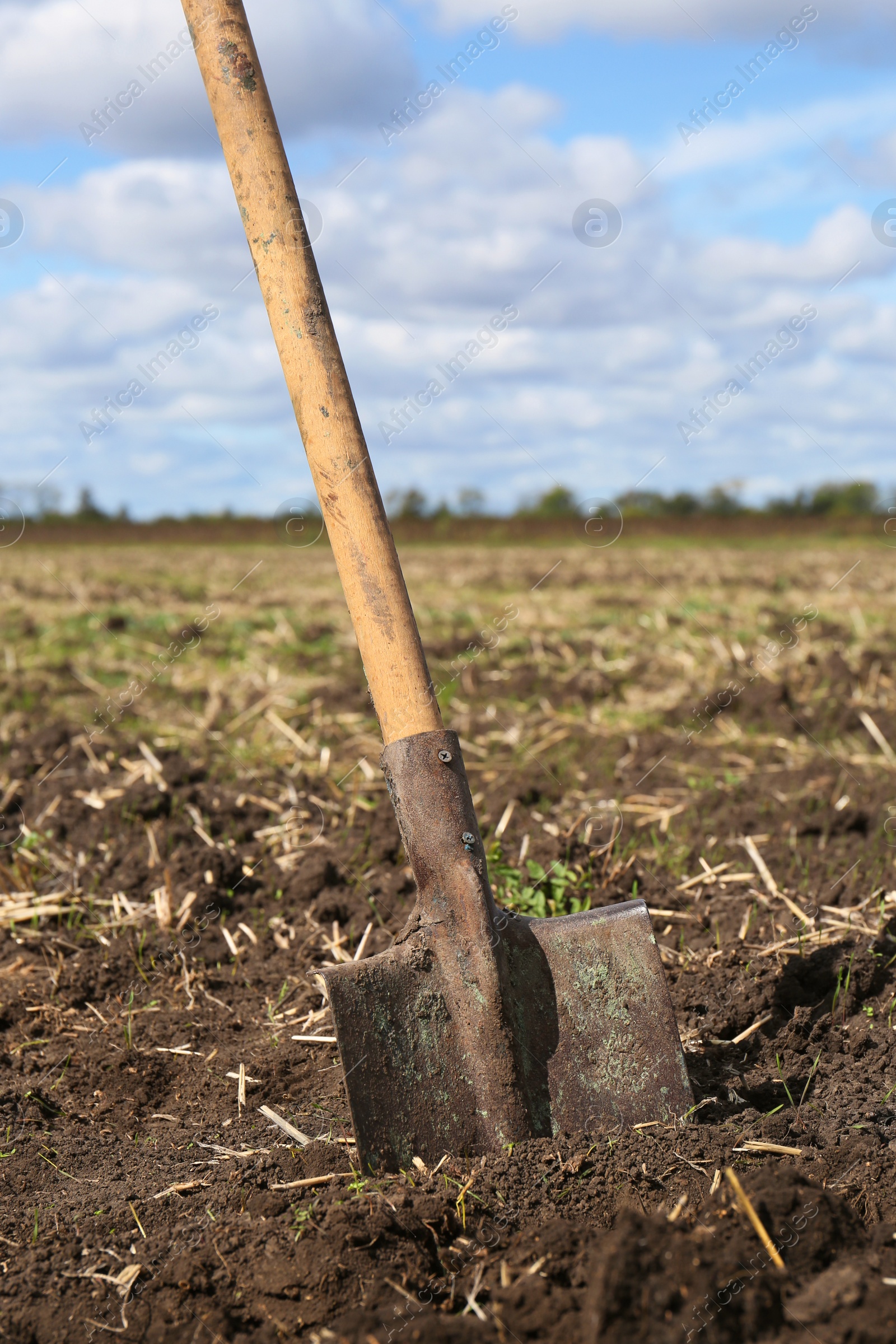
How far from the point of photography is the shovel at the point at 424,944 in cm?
245

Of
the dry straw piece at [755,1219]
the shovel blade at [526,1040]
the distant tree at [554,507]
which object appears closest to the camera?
the dry straw piece at [755,1219]

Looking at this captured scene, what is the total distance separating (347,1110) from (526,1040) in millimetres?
563

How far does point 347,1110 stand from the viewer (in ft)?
8.85

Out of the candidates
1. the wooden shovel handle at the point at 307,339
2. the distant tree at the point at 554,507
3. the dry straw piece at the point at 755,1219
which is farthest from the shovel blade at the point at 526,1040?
the distant tree at the point at 554,507

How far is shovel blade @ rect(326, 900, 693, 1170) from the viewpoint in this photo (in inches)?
95.3

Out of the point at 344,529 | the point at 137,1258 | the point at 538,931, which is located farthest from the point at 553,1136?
the point at 344,529

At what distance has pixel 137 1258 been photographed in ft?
6.95

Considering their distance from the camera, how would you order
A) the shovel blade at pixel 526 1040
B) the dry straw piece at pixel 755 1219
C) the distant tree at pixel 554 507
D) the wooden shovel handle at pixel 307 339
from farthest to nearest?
the distant tree at pixel 554 507, the wooden shovel handle at pixel 307 339, the shovel blade at pixel 526 1040, the dry straw piece at pixel 755 1219

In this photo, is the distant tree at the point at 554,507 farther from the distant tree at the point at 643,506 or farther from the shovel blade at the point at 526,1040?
the shovel blade at the point at 526,1040

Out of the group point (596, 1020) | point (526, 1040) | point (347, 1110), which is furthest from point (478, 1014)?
point (347, 1110)

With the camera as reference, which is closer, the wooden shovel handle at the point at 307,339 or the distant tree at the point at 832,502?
the wooden shovel handle at the point at 307,339

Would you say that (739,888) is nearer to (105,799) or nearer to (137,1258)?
(137,1258)

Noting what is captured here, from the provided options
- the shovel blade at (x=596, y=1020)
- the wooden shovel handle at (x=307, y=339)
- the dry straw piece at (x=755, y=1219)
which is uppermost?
the wooden shovel handle at (x=307, y=339)

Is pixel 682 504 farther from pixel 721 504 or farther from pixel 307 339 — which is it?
pixel 307 339
